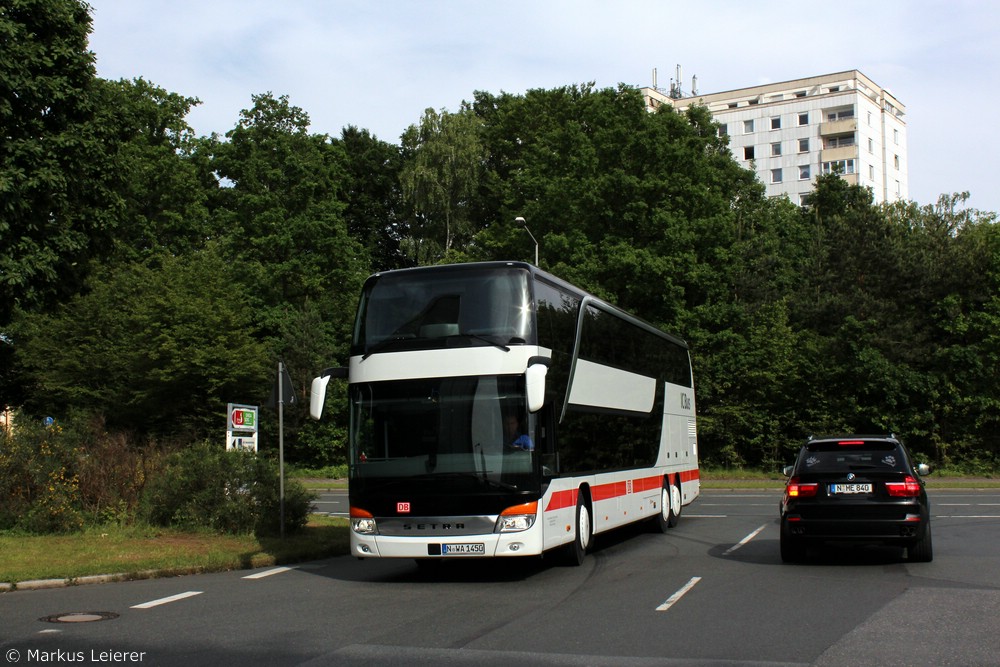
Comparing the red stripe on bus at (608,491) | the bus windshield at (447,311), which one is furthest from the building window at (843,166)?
the bus windshield at (447,311)

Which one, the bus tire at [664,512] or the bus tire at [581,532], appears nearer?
the bus tire at [581,532]

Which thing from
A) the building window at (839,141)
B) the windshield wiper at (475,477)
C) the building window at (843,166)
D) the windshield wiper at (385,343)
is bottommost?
the windshield wiper at (475,477)

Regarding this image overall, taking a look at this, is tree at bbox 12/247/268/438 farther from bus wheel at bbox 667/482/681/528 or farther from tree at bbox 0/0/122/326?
bus wheel at bbox 667/482/681/528

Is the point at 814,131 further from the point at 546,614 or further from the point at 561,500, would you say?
the point at 546,614

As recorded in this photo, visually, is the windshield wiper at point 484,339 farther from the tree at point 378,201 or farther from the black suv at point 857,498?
the tree at point 378,201

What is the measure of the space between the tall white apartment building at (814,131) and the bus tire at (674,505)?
74685 mm

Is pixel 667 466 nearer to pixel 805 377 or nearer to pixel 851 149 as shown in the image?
pixel 805 377

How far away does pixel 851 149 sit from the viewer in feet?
307

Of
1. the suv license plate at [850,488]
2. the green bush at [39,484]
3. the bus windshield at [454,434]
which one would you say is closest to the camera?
the bus windshield at [454,434]

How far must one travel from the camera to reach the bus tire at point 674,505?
2080 centimetres

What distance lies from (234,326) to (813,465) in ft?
124

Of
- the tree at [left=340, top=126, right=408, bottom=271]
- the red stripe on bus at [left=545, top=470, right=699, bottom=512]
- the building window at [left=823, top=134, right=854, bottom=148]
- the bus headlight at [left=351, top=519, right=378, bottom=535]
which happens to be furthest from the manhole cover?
the building window at [left=823, top=134, right=854, bottom=148]

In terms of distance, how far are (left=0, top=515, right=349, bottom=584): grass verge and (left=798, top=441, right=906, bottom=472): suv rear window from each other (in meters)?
7.58

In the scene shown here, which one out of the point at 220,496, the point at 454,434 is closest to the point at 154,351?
the point at 220,496
